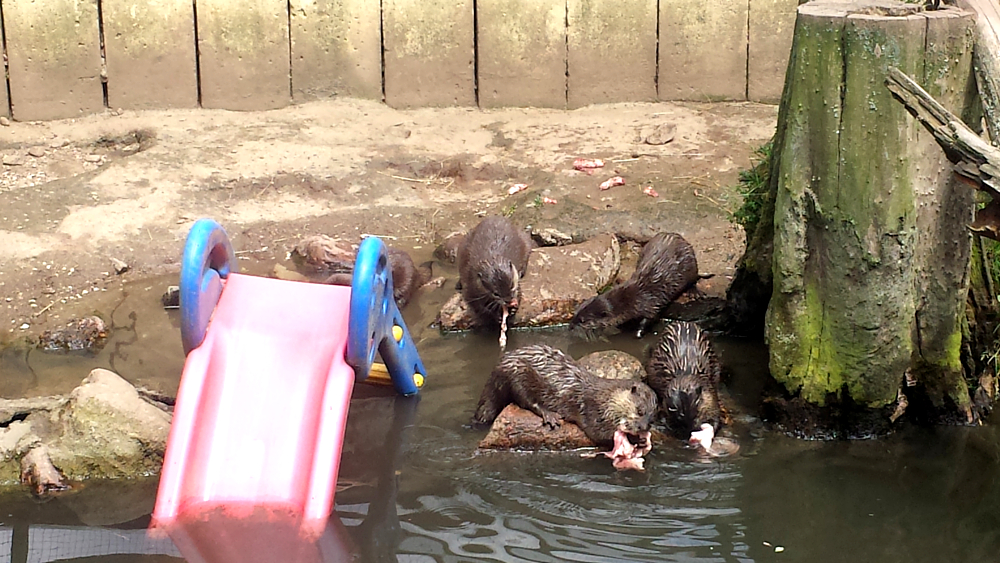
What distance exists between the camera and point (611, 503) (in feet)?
15.2

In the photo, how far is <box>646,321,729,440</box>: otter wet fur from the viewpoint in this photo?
505 cm

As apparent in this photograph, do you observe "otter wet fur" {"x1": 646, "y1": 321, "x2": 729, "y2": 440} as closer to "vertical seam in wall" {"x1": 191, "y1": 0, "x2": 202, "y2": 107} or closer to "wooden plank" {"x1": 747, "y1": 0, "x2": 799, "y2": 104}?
"wooden plank" {"x1": 747, "y1": 0, "x2": 799, "y2": 104}

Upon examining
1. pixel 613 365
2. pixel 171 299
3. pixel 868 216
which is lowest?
pixel 613 365

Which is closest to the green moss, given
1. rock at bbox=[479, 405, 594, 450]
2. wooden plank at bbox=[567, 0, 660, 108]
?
rock at bbox=[479, 405, 594, 450]

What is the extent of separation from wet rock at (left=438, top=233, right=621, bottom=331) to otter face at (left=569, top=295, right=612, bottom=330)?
0.37 feet

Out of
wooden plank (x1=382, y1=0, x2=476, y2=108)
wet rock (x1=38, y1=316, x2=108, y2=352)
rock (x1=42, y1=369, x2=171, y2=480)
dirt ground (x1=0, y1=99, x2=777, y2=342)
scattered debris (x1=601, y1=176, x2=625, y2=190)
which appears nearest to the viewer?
rock (x1=42, y1=369, x2=171, y2=480)

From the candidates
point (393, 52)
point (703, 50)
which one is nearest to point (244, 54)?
point (393, 52)

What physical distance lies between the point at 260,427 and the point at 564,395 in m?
1.55

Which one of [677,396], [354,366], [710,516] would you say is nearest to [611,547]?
[710,516]

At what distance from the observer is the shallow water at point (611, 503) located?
430 centimetres

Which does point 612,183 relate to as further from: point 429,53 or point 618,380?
point 618,380

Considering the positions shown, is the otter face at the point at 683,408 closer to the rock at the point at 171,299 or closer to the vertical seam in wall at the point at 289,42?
the rock at the point at 171,299

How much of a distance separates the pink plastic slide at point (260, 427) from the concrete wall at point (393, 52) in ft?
17.4

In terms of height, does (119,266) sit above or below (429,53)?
below
